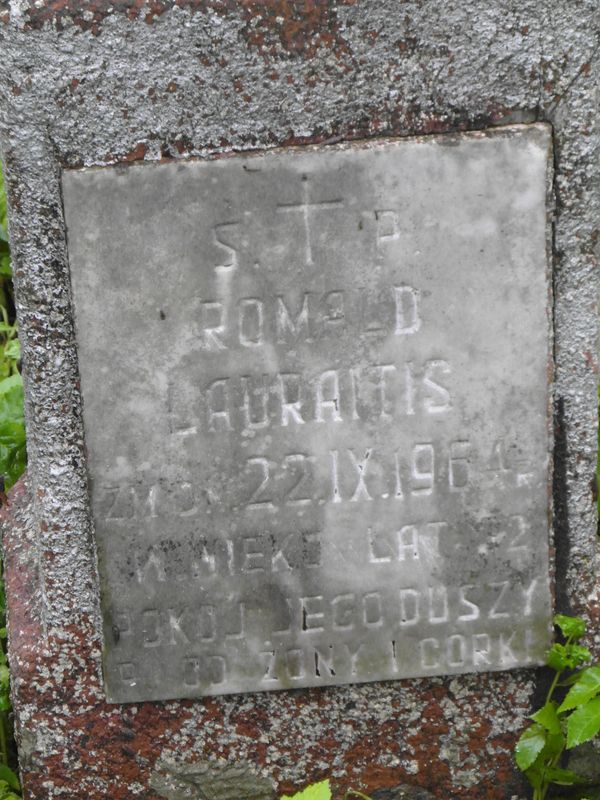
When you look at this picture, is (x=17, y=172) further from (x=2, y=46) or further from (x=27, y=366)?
(x=27, y=366)

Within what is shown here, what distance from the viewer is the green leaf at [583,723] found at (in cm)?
195

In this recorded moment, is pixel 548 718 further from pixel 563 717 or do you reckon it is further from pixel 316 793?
pixel 316 793

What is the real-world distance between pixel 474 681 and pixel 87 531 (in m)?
0.81

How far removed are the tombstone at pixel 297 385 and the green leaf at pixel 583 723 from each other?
186 millimetres

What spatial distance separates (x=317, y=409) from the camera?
2.01 m

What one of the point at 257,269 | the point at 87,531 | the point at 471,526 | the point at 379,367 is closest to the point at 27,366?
the point at 87,531

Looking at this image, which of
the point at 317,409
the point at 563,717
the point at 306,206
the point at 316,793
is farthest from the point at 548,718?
the point at 306,206

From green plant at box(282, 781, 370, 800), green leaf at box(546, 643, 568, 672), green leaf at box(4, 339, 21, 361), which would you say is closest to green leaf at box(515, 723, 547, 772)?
green leaf at box(546, 643, 568, 672)

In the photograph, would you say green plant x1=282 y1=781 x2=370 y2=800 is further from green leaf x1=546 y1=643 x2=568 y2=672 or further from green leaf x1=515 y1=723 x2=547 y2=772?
green leaf x1=546 y1=643 x2=568 y2=672

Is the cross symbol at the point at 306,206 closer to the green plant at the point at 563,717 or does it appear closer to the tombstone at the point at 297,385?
the tombstone at the point at 297,385

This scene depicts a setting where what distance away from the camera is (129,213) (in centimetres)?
188

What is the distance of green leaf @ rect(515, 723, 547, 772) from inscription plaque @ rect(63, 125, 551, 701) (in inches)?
5.3

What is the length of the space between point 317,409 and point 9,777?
107 cm

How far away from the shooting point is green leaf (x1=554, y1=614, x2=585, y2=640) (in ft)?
6.84
